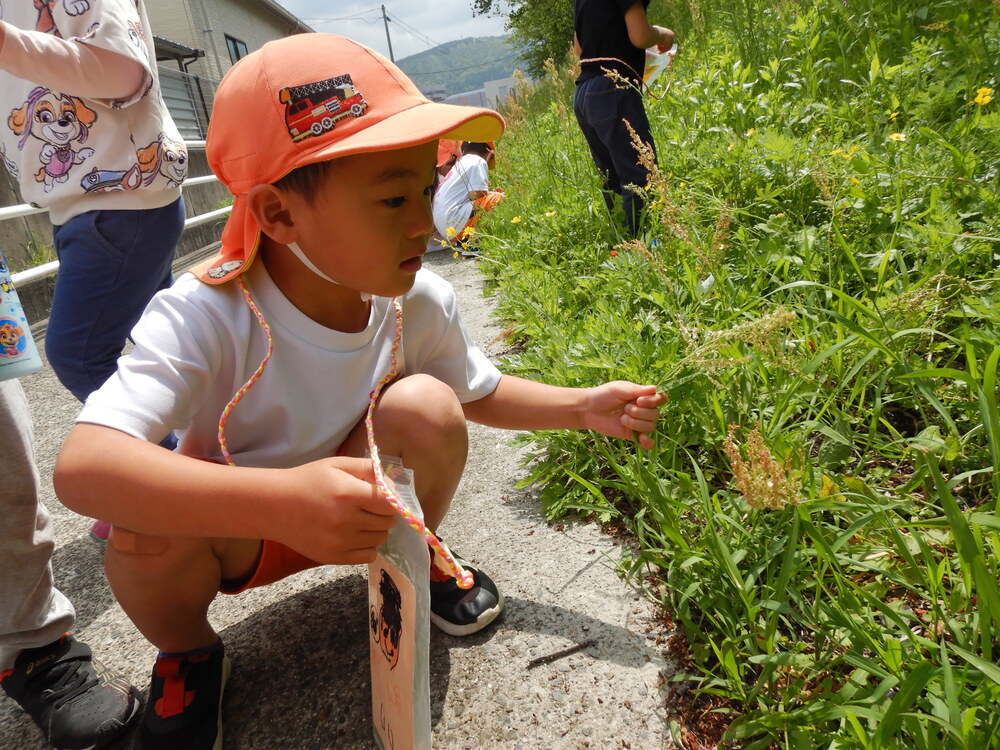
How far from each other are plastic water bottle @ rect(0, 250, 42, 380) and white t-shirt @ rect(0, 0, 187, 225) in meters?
0.72

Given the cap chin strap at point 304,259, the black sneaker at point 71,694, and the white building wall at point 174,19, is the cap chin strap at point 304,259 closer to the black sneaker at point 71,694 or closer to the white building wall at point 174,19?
the black sneaker at point 71,694

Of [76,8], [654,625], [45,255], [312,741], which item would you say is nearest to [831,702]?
[654,625]

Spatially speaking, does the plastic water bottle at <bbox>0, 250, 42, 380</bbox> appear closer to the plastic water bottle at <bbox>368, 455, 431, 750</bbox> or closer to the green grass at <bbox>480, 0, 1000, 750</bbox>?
the plastic water bottle at <bbox>368, 455, 431, 750</bbox>

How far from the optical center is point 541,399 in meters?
1.55

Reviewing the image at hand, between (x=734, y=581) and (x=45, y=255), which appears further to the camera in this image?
(x=45, y=255)

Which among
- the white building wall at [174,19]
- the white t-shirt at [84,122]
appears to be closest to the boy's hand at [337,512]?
the white t-shirt at [84,122]

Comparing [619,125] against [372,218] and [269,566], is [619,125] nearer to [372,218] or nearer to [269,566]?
[372,218]

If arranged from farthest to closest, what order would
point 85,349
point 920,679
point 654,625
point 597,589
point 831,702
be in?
point 85,349
point 597,589
point 654,625
point 831,702
point 920,679

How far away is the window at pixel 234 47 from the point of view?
20.9 m

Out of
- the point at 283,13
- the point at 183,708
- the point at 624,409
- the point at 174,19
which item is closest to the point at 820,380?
the point at 624,409

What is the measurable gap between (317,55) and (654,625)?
121 cm

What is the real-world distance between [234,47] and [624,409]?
78.6 feet

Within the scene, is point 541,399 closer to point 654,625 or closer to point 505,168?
point 654,625

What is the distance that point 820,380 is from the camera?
1.59 meters
